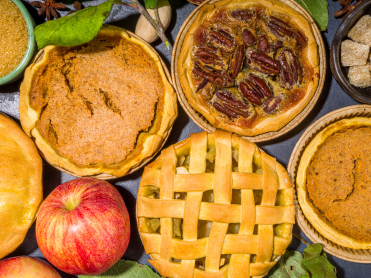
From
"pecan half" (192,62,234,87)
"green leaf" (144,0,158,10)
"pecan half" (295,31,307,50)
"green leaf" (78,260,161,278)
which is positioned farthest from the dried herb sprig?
"green leaf" (78,260,161,278)

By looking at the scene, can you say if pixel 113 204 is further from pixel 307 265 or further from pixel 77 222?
pixel 307 265

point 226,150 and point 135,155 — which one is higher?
point 226,150

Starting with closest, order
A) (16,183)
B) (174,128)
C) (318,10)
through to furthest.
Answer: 1. (16,183)
2. (318,10)
3. (174,128)

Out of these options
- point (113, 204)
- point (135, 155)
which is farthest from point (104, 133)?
point (113, 204)

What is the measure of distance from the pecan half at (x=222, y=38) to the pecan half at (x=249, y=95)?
180 mm

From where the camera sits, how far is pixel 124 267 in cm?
140

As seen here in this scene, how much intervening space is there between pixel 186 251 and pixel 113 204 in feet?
1.10

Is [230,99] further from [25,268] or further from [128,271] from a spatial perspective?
[25,268]

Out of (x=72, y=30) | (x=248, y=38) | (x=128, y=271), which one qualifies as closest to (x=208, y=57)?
(x=248, y=38)

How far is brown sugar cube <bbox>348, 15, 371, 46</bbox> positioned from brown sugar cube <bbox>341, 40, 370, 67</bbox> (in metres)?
0.03

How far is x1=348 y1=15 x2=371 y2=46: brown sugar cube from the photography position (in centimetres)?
123

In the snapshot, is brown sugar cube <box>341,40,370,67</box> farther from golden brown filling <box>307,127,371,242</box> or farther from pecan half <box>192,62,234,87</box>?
pecan half <box>192,62,234,87</box>

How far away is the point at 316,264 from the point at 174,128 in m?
0.87

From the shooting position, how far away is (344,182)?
4.06 ft
